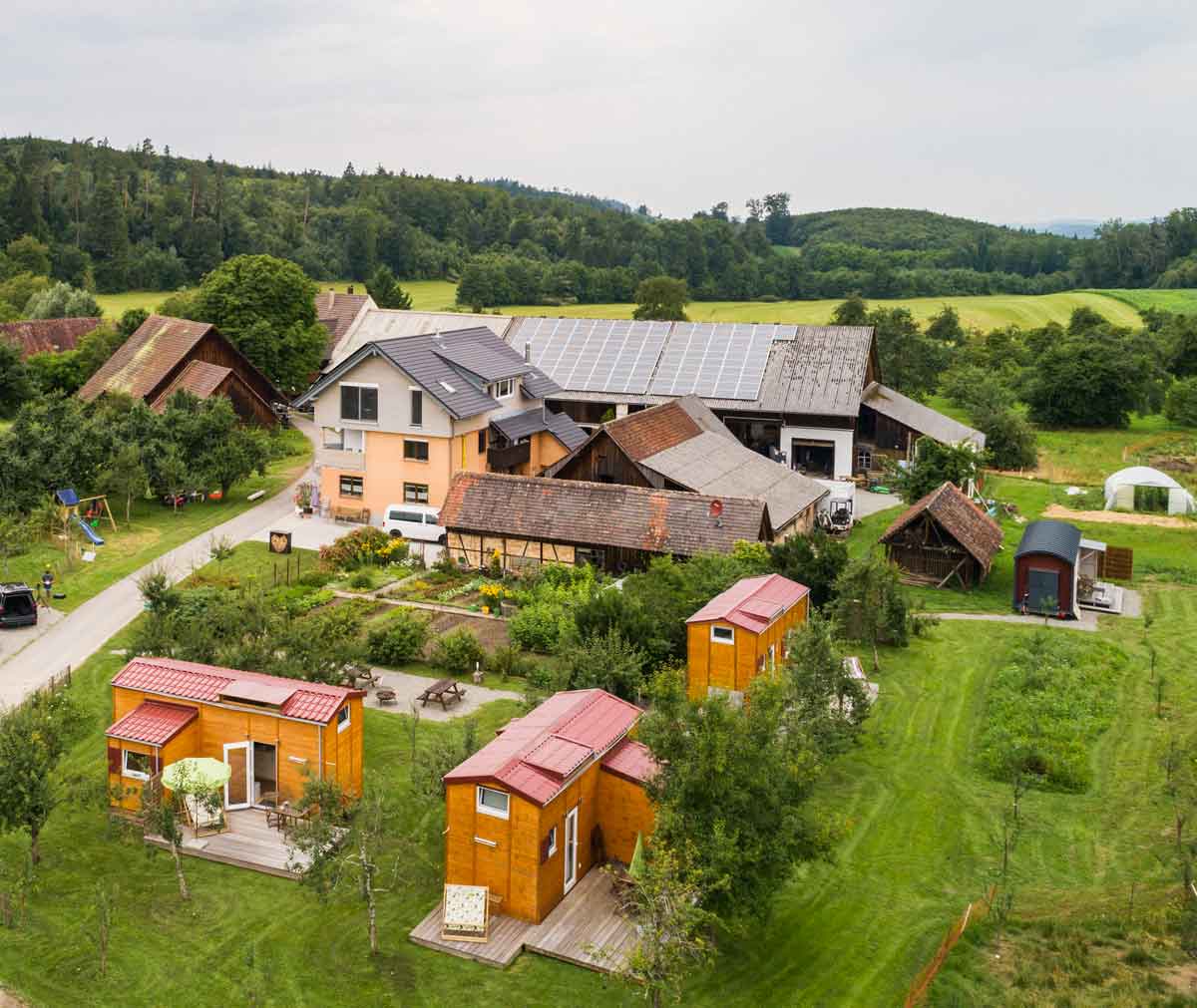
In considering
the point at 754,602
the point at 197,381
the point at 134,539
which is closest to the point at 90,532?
the point at 134,539

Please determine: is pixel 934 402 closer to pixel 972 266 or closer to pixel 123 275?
pixel 123 275

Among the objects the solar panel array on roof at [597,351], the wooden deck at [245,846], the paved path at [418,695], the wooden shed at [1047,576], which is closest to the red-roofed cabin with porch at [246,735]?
the wooden deck at [245,846]

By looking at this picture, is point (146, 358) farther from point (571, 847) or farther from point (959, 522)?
Answer: point (571, 847)

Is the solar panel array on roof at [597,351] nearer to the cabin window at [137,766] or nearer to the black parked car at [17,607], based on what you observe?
the black parked car at [17,607]

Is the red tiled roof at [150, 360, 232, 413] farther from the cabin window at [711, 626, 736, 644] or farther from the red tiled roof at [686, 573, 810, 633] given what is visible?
the cabin window at [711, 626, 736, 644]

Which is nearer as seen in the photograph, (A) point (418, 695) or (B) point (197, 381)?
(A) point (418, 695)

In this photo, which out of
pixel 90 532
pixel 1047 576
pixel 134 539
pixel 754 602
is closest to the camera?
pixel 754 602

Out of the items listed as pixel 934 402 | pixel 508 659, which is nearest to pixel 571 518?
pixel 508 659
